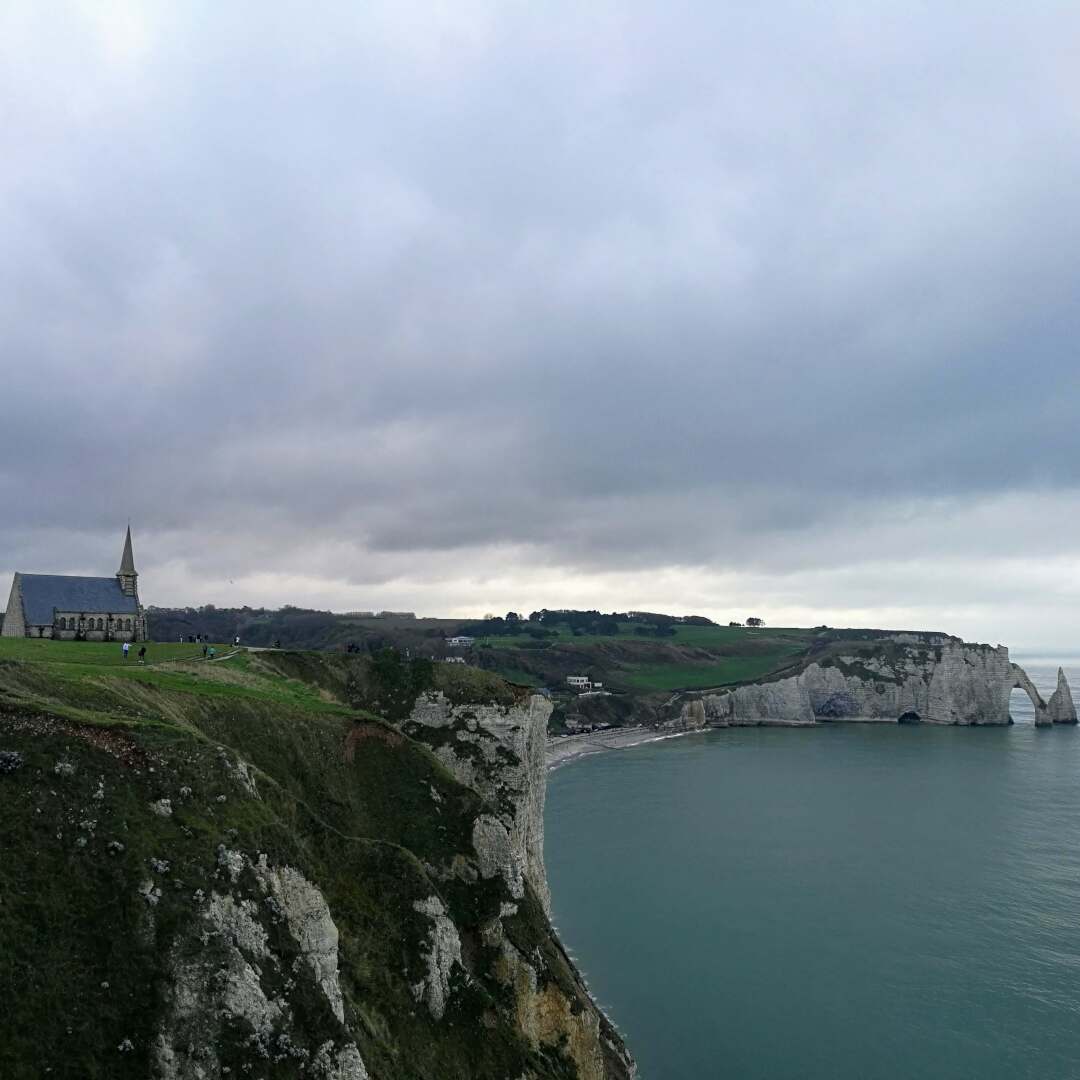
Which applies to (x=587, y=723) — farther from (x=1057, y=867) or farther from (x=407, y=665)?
(x=407, y=665)

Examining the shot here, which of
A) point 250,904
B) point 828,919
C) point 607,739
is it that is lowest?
point 607,739

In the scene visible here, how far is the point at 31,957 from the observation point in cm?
1794

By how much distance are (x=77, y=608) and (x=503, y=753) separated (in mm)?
53078

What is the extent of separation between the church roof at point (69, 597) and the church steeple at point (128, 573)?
2.13 feet

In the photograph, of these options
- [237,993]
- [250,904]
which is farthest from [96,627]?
[237,993]

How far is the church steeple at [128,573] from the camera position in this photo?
8388 centimetres

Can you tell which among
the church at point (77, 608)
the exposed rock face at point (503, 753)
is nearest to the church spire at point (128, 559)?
the church at point (77, 608)

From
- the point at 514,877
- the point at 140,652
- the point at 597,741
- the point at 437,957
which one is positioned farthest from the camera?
the point at 597,741

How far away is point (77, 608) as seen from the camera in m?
78.3

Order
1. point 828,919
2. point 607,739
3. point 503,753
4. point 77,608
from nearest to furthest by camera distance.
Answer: point 503,753 < point 828,919 < point 77,608 < point 607,739

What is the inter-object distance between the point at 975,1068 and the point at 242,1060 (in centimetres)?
4390

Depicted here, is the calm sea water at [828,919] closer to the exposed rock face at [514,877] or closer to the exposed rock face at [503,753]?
the exposed rock face at [514,877]

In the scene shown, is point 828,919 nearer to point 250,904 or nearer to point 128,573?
point 250,904

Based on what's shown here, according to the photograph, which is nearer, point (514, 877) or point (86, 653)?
point (514, 877)
